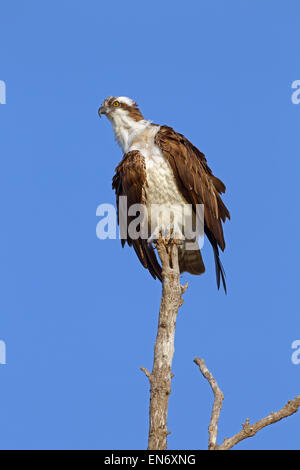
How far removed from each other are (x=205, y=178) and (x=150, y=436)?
3.82 m

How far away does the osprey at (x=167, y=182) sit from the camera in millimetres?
9680

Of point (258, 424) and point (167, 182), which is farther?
point (167, 182)

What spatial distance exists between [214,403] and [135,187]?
9.89ft

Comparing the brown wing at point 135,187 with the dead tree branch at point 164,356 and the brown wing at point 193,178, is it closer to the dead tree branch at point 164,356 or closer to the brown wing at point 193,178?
the brown wing at point 193,178

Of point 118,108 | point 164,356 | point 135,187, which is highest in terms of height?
point 118,108

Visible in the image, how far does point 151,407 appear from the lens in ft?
25.3

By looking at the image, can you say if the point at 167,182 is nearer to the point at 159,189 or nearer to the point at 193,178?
the point at 159,189

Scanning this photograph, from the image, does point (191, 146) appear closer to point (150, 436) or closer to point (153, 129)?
point (153, 129)

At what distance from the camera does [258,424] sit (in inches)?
296

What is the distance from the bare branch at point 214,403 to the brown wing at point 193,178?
1.77 metres

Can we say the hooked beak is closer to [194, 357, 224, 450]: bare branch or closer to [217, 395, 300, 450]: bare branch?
[194, 357, 224, 450]: bare branch

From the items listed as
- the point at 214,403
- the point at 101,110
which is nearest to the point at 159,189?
the point at 101,110
